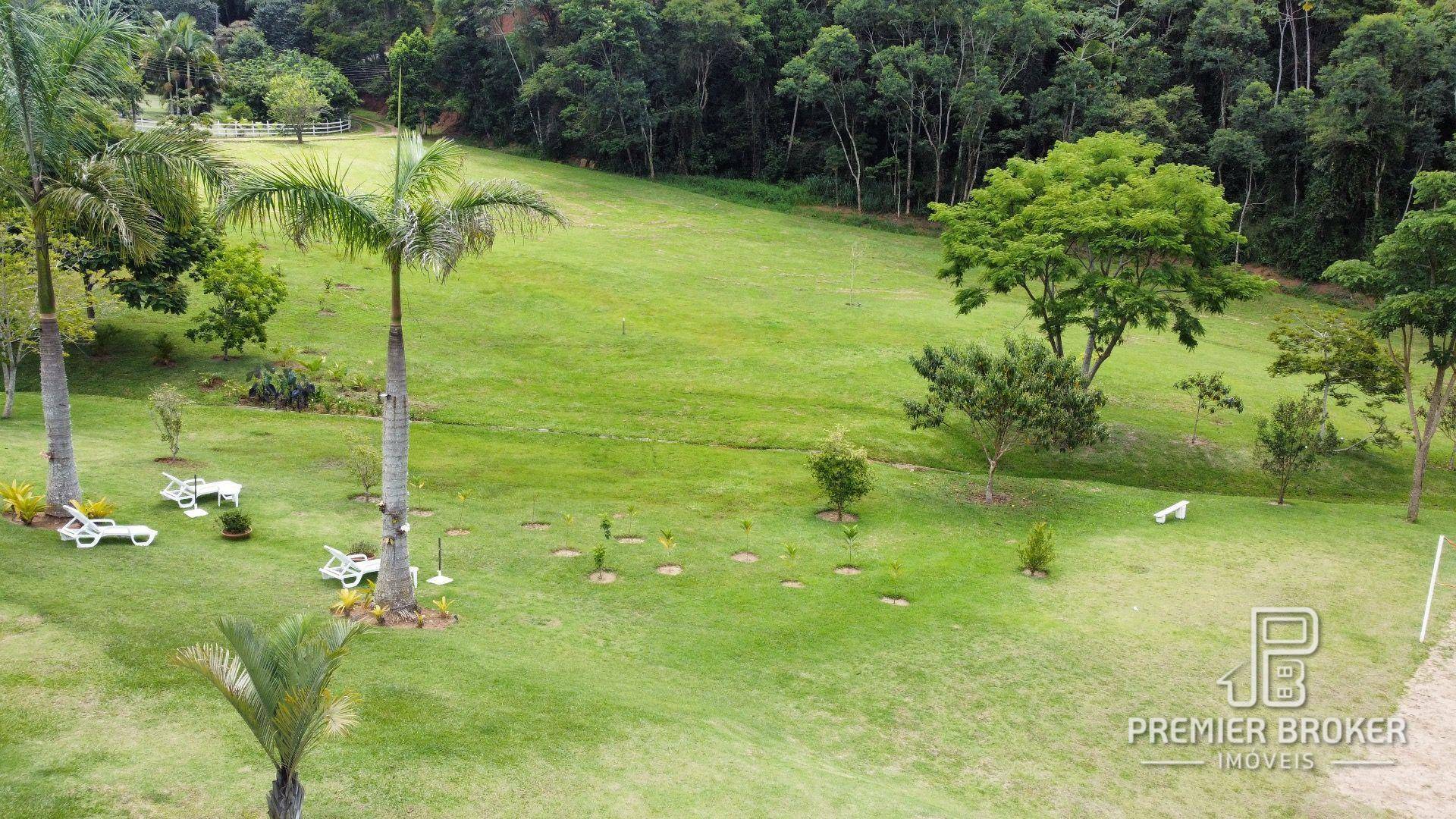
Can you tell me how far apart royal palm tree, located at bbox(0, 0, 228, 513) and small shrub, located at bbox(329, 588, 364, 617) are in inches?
272

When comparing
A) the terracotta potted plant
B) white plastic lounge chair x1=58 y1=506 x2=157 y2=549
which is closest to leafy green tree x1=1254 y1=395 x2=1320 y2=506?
the terracotta potted plant

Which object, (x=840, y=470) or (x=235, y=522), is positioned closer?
(x=235, y=522)

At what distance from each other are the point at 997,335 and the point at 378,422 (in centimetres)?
3059

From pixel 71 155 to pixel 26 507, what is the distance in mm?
6916

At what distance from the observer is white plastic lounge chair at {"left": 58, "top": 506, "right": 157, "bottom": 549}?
1872 cm

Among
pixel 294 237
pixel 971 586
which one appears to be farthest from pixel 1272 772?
pixel 294 237

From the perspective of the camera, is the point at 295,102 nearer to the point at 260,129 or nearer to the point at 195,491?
the point at 260,129

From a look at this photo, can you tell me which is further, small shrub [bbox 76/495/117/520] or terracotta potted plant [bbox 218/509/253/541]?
terracotta potted plant [bbox 218/509/253/541]

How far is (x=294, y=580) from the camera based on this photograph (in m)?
18.9

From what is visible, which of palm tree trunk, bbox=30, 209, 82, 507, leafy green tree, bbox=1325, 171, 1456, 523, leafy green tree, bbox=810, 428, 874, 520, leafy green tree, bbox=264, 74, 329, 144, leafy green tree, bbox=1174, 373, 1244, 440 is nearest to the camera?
palm tree trunk, bbox=30, 209, 82, 507

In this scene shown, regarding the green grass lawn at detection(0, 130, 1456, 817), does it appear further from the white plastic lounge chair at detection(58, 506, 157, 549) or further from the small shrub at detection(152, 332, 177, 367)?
the small shrub at detection(152, 332, 177, 367)

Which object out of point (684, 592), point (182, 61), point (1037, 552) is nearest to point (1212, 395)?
point (1037, 552)

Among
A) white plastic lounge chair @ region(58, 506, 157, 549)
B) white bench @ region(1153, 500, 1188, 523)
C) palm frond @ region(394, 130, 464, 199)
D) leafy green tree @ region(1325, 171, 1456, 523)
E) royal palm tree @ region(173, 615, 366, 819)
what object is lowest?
white bench @ region(1153, 500, 1188, 523)

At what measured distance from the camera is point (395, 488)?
17375 millimetres
